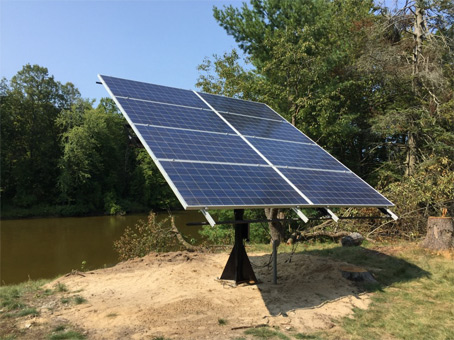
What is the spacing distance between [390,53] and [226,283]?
1498cm

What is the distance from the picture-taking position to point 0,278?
49.3 feet

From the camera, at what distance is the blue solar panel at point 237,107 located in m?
11.2

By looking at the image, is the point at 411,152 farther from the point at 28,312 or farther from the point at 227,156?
the point at 28,312

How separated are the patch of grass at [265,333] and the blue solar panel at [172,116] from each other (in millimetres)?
4686

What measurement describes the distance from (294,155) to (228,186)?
3.53 metres

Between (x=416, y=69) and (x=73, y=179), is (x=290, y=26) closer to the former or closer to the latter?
(x=416, y=69)

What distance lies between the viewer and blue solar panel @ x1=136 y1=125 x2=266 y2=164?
7129mm

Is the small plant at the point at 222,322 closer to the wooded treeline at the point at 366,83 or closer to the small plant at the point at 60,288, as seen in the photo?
the small plant at the point at 60,288

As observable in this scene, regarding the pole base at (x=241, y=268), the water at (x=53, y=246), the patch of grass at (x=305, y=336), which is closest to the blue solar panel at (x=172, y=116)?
the pole base at (x=241, y=268)

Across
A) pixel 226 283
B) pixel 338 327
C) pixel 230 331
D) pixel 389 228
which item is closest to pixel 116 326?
pixel 230 331

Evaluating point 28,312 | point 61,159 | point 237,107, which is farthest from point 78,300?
point 61,159

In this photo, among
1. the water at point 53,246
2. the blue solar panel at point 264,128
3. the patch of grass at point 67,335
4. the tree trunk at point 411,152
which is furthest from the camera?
the tree trunk at point 411,152

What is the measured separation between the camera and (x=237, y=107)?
38.9 feet

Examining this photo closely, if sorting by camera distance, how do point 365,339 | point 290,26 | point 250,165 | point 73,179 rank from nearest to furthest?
point 365,339 < point 250,165 < point 290,26 < point 73,179
